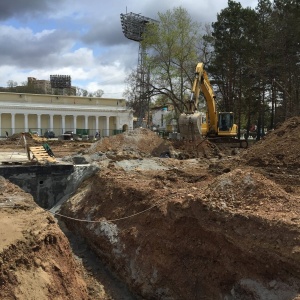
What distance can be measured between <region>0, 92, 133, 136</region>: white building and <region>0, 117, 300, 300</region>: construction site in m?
47.4

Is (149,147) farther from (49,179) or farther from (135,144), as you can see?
(49,179)

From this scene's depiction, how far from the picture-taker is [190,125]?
60.9 feet

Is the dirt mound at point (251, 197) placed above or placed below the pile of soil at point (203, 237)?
above

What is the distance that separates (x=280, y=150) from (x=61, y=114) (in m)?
50.4

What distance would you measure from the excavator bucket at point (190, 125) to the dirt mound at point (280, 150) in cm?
465

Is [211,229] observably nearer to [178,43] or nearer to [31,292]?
[31,292]

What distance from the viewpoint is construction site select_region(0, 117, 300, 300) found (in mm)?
6066

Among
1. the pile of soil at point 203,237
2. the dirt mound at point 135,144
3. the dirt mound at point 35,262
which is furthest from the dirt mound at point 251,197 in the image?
the dirt mound at point 135,144

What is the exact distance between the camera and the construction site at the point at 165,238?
6.07m

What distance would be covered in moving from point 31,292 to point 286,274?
12.6ft

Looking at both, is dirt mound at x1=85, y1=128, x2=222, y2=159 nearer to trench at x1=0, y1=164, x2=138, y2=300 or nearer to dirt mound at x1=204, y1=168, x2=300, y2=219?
trench at x1=0, y1=164, x2=138, y2=300

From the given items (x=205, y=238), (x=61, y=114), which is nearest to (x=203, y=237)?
(x=205, y=238)

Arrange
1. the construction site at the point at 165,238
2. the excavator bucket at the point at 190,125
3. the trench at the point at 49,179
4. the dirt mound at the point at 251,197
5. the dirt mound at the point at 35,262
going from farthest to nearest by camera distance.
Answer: the excavator bucket at the point at 190,125 < the trench at the point at 49,179 < the dirt mound at the point at 251,197 < the construction site at the point at 165,238 < the dirt mound at the point at 35,262

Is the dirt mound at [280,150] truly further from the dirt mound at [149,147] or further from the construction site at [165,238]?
the dirt mound at [149,147]
